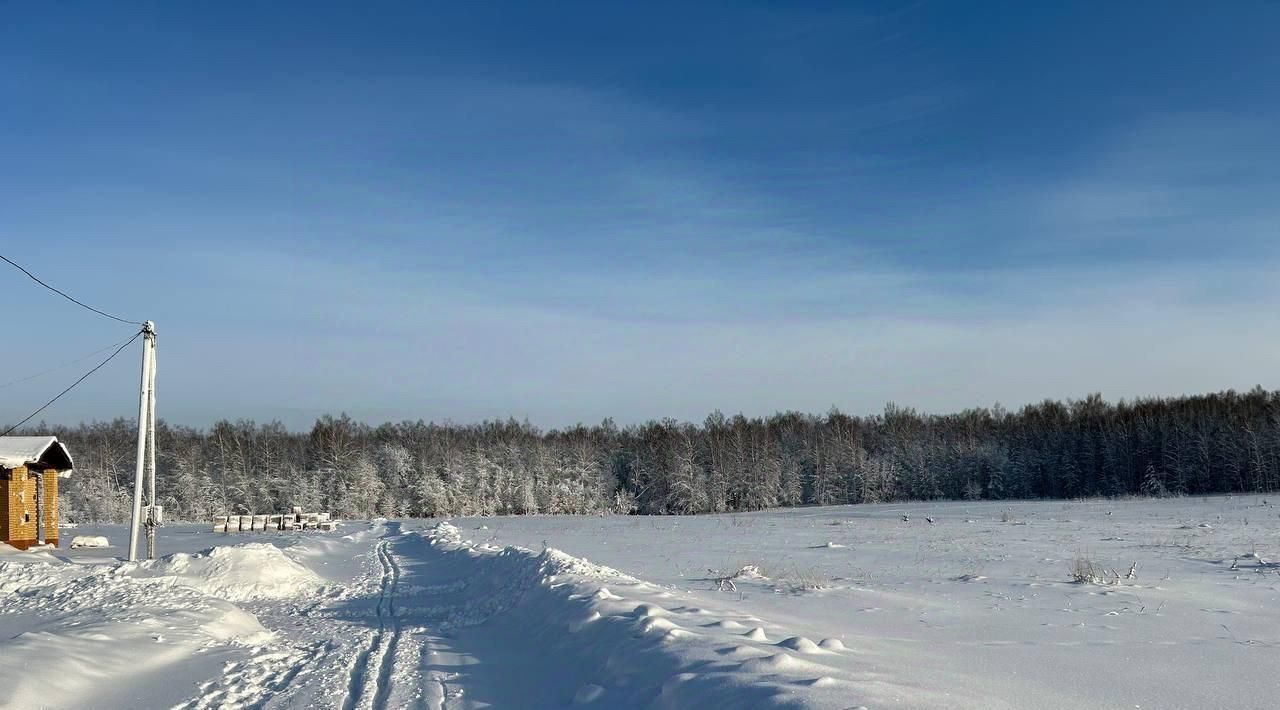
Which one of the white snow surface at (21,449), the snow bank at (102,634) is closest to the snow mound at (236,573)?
the snow bank at (102,634)

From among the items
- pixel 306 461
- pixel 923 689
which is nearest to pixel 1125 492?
pixel 306 461

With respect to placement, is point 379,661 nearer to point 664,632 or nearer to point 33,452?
point 664,632

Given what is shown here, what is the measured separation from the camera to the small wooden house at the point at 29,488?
27.6 metres

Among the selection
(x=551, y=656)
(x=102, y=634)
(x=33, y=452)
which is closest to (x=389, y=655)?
(x=551, y=656)

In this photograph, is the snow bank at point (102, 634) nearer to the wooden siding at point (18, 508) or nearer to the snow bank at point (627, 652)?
the snow bank at point (627, 652)

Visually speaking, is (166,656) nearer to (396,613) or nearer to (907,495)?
(396,613)

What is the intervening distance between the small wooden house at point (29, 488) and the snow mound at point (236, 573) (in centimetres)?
1294

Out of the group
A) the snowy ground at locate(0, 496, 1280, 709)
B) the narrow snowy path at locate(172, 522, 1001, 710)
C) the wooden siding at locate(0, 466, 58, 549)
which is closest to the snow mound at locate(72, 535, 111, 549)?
the wooden siding at locate(0, 466, 58, 549)

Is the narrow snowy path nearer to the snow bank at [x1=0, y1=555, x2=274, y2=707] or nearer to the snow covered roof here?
the snow bank at [x1=0, y1=555, x2=274, y2=707]

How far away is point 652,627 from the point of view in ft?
29.3

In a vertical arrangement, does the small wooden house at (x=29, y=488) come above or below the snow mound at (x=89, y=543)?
above

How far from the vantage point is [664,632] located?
8703 mm

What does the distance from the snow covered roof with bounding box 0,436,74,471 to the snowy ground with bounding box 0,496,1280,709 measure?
12806 millimetres

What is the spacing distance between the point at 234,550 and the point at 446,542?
32.1ft
